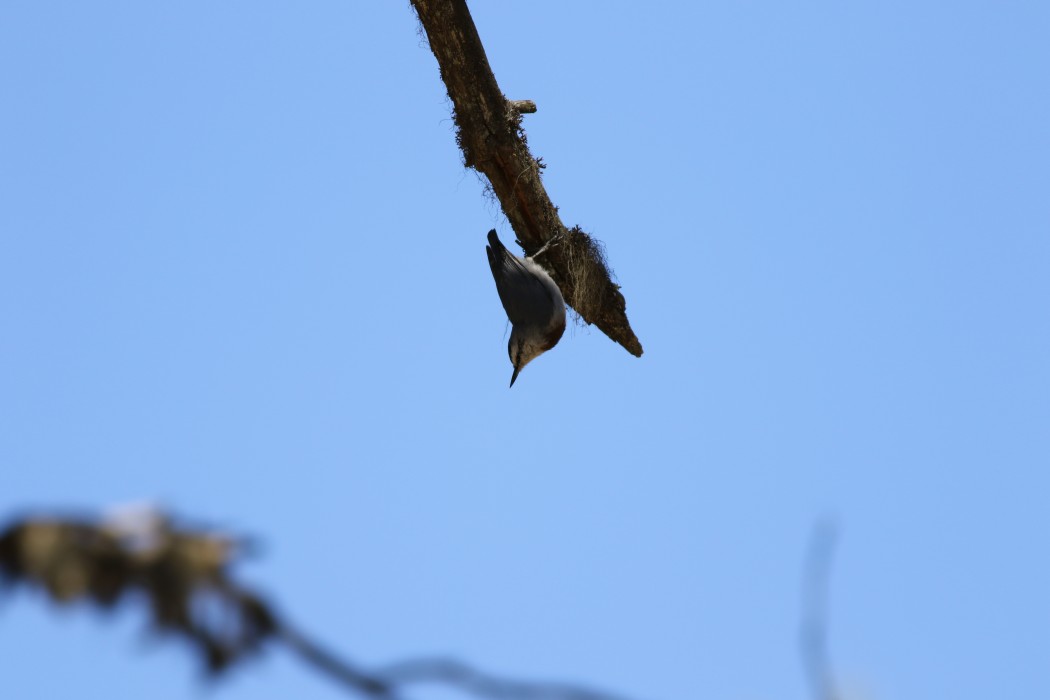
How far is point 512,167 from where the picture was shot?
21.4 feet

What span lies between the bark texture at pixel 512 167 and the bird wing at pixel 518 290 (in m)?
0.18

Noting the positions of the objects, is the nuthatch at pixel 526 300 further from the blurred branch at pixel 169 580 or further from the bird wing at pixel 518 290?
the blurred branch at pixel 169 580

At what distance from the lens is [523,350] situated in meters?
7.25

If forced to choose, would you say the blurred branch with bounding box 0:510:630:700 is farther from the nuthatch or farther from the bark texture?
the nuthatch

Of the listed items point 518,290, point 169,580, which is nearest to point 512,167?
point 518,290

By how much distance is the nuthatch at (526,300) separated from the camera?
22.5 feet

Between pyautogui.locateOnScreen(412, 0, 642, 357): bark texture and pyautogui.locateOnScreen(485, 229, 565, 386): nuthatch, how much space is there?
6.5 inches

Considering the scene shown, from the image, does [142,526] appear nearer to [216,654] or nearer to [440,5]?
[216,654]

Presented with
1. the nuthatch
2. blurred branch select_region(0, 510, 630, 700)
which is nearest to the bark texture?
the nuthatch

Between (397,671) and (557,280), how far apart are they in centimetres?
619

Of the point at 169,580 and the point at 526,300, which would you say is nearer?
the point at 169,580

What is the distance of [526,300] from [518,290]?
0.08 meters

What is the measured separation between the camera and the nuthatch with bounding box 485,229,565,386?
270 inches

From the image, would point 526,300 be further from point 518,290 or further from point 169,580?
point 169,580
